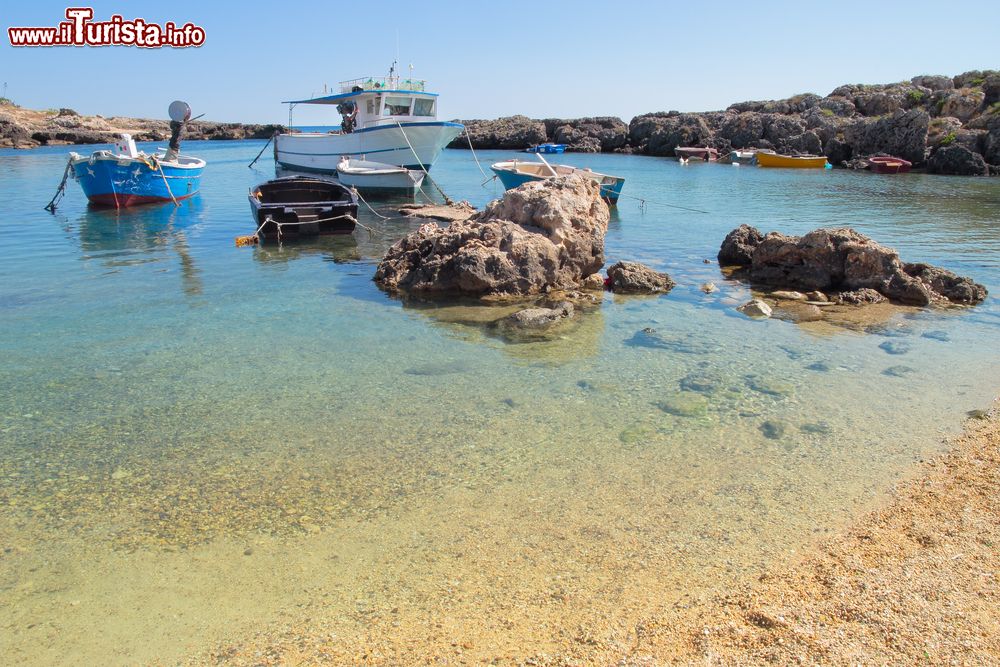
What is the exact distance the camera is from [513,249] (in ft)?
41.0

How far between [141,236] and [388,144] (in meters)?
15.0

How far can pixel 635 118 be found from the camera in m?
89.5

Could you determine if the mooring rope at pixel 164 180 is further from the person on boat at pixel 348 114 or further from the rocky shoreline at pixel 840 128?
the rocky shoreline at pixel 840 128

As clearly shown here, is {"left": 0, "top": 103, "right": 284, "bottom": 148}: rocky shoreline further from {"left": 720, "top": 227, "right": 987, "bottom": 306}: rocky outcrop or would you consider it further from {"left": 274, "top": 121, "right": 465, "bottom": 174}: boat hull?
{"left": 720, "top": 227, "right": 987, "bottom": 306}: rocky outcrop

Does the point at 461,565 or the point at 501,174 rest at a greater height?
the point at 501,174

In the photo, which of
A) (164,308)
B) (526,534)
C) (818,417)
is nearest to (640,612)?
(526,534)

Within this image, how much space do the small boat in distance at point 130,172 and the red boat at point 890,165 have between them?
149 ft

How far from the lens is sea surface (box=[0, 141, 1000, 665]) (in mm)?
4262

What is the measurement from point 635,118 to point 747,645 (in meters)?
92.8

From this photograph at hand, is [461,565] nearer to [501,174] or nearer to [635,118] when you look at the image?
[501,174]

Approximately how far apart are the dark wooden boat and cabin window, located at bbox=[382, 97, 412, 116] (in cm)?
1268

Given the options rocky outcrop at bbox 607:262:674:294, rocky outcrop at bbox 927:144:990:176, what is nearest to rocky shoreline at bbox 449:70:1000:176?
rocky outcrop at bbox 927:144:990:176

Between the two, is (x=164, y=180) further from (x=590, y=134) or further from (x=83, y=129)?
(x=83, y=129)

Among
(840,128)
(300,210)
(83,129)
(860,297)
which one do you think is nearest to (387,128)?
(300,210)
